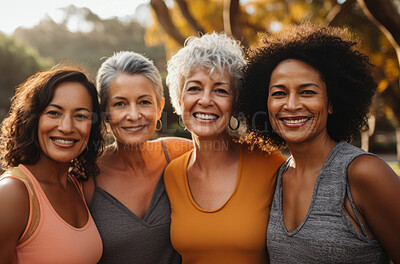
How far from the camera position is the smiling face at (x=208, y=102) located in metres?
2.87

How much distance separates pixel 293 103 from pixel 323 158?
17.7 inches

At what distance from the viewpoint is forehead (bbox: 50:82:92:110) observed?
250cm

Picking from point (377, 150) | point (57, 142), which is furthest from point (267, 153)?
point (377, 150)

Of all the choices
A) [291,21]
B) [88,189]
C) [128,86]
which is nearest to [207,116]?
[128,86]

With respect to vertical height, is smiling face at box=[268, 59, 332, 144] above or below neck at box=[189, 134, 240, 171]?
above

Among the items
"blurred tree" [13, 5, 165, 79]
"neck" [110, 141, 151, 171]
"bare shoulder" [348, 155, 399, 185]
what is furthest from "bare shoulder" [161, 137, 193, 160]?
"blurred tree" [13, 5, 165, 79]

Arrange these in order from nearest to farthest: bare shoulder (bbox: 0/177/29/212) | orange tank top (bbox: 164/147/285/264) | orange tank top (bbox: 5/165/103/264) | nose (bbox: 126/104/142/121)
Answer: bare shoulder (bbox: 0/177/29/212) < orange tank top (bbox: 5/165/103/264) < orange tank top (bbox: 164/147/285/264) < nose (bbox: 126/104/142/121)

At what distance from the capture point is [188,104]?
2.94 metres

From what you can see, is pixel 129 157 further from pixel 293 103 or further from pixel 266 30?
pixel 266 30

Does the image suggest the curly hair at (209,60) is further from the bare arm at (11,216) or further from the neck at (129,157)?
the bare arm at (11,216)

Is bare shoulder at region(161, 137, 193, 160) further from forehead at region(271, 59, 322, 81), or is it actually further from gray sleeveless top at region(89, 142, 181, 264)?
forehead at region(271, 59, 322, 81)

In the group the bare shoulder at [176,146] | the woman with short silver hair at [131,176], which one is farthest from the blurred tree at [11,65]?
the woman with short silver hair at [131,176]

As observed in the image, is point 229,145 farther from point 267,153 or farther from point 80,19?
point 80,19

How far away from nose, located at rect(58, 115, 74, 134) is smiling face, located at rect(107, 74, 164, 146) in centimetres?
56
